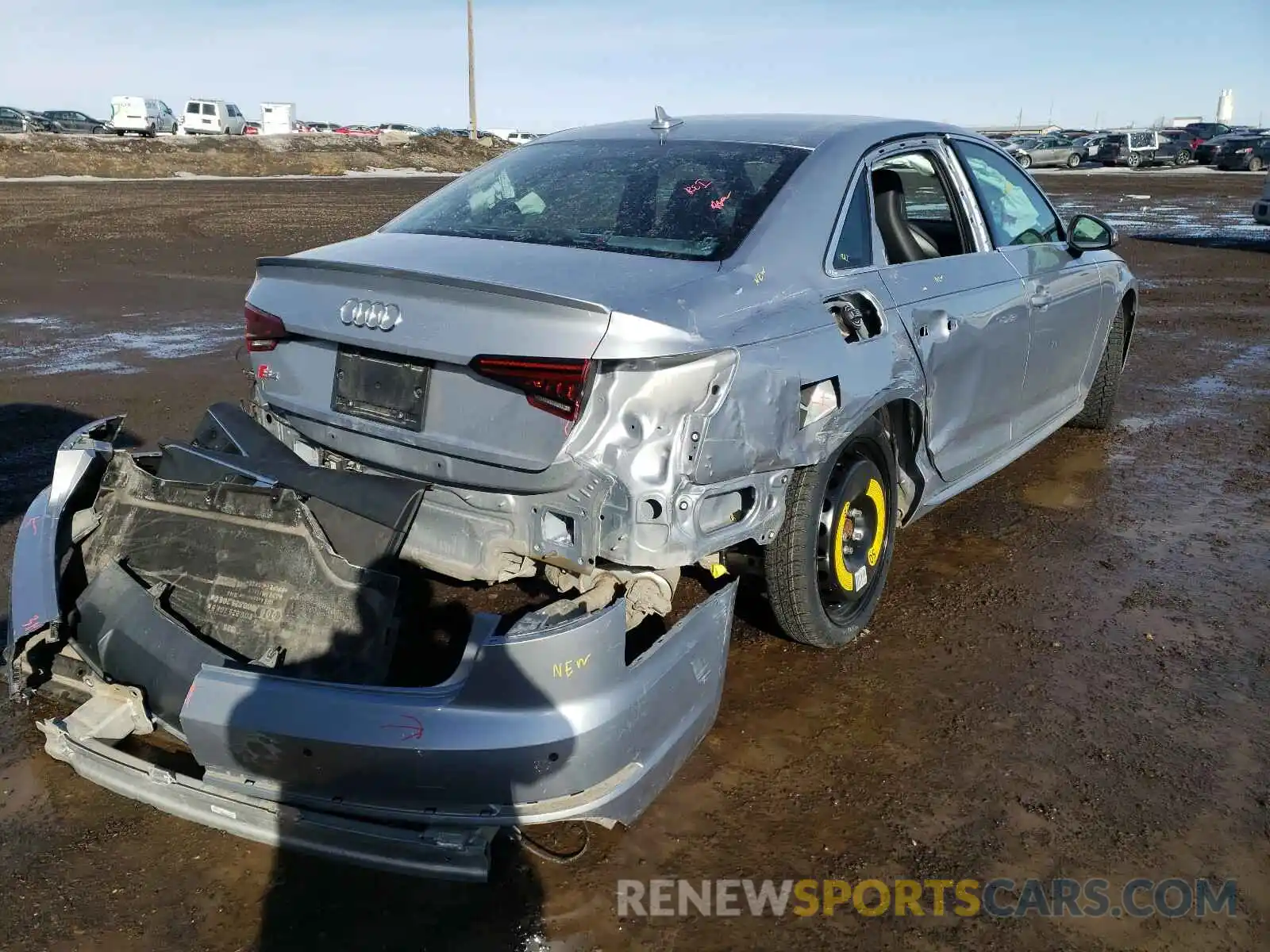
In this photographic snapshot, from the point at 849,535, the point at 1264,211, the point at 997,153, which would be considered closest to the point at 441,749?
the point at 849,535

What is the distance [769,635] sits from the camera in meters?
3.93

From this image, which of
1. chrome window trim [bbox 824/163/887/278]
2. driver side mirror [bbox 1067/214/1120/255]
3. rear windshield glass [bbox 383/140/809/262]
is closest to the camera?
rear windshield glass [bbox 383/140/809/262]

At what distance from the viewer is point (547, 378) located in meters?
2.72

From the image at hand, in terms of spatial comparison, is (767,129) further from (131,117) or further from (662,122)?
(131,117)

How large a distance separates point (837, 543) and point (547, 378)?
130 cm

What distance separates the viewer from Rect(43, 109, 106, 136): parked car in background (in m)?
47.8

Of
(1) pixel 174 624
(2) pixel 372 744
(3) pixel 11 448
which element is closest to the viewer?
(2) pixel 372 744

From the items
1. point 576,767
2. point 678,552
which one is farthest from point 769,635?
point 576,767

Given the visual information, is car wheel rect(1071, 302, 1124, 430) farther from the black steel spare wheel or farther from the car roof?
the black steel spare wheel

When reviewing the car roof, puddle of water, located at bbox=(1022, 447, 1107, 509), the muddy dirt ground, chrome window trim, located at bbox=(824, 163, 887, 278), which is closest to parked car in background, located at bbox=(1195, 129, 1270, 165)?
the muddy dirt ground

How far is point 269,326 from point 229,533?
26.4 inches

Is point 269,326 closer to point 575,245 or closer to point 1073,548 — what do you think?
point 575,245

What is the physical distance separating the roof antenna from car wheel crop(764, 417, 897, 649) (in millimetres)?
1417

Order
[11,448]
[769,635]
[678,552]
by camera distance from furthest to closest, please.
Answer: [11,448] → [769,635] → [678,552]
